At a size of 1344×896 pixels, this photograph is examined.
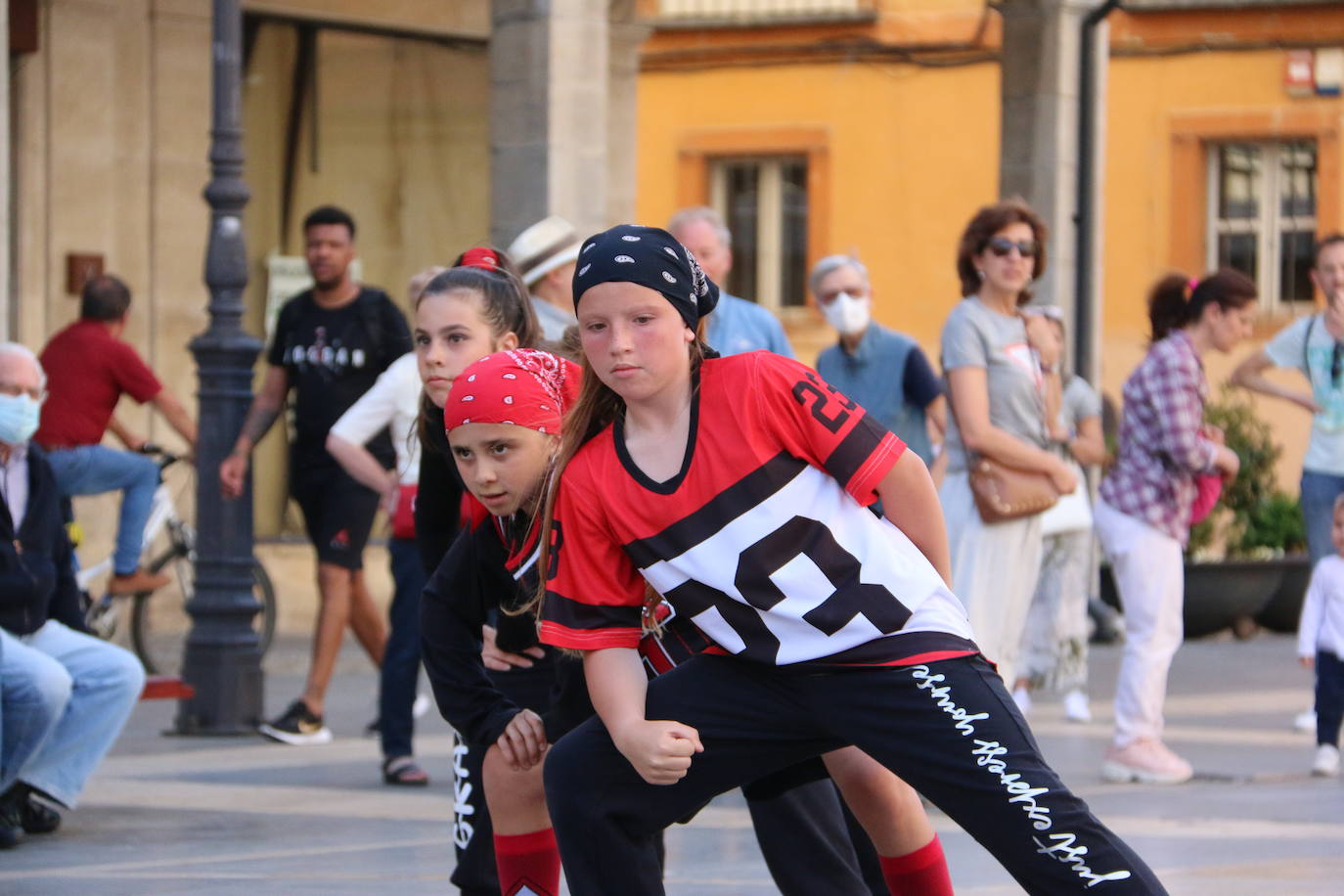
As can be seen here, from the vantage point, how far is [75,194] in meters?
12.1

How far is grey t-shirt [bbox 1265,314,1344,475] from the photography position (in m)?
9.20

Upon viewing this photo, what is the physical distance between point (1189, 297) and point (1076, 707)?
90.1 inches

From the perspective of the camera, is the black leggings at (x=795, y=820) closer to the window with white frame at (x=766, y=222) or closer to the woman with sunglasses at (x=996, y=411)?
the woman with sunglasses at (x=996, y=411)

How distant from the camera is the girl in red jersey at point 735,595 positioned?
3814 millimetres

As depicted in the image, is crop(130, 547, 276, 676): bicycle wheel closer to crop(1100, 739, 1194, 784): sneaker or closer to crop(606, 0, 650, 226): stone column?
crop(1100, 739, 1194, 784): sneaker

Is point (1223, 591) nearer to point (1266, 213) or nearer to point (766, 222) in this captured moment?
point (1266, 213)

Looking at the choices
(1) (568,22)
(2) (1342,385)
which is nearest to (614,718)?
(2) (1342,385)

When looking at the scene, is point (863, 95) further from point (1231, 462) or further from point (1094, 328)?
point (1231, 462)

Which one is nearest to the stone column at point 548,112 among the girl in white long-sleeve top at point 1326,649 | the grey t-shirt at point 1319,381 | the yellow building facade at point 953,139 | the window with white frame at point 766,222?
the grey t-shirt at point 1319,381

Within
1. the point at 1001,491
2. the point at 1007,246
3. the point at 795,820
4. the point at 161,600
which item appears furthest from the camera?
the point at 161,600

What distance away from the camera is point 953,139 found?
2200cm

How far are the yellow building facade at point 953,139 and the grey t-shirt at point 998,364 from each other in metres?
12.8

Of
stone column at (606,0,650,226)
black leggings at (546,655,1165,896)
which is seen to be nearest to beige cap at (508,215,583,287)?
black leggings at (546,655,1165,896)

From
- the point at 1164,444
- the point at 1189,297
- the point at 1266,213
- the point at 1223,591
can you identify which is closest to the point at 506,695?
the point at 1164,444
